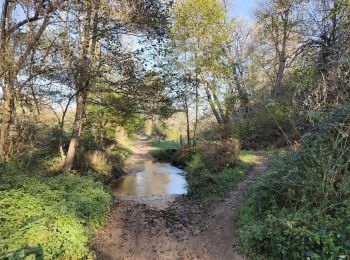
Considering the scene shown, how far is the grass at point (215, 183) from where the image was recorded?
9297 mm

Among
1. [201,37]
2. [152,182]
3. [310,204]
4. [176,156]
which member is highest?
[201,37]

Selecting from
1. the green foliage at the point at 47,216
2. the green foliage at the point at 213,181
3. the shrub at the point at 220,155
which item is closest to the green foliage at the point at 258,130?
the shrub at the point at 220,155

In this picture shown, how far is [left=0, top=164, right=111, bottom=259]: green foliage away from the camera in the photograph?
4.35 m

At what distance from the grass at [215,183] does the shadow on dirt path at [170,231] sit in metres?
0.31

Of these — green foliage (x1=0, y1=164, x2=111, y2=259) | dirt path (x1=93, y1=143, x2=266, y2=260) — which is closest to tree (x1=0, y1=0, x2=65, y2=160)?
green foliage (x1=0, y1=164, x2=111, y2=259)

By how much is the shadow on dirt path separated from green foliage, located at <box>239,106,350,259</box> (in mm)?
753

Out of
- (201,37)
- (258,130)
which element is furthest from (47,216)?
(258,130)

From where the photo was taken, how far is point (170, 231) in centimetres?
719

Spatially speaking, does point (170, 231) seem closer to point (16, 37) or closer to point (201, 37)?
point (16, 37)

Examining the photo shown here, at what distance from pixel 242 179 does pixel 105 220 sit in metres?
5.04

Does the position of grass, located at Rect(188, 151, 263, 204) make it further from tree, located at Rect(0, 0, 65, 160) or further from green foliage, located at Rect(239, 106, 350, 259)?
tree, located at Rect(0, 0, 65, 160)

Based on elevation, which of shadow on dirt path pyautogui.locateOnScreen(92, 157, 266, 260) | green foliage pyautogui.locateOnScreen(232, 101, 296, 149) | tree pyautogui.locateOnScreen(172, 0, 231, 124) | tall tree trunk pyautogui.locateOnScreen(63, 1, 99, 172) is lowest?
shadow on dirt path pyautogui.locateOnScreen(92, 157, 266, 260)

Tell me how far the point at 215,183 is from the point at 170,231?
10.5 ft

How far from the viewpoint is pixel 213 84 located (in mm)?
16750
